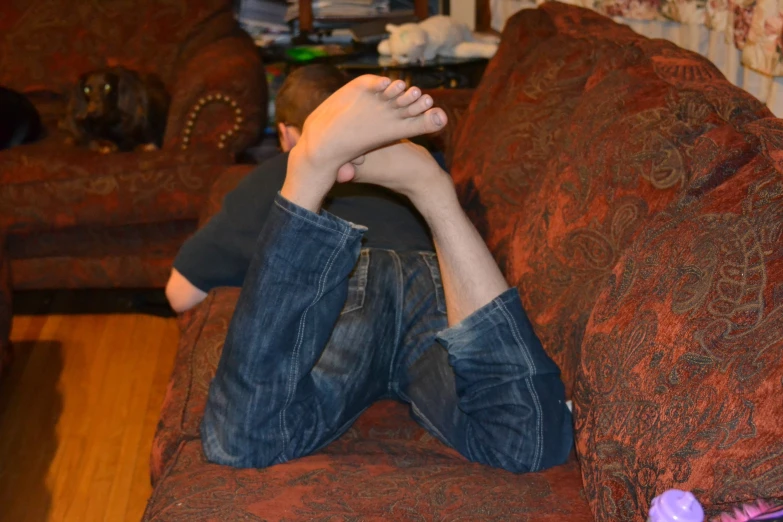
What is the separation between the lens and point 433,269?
4.90ft

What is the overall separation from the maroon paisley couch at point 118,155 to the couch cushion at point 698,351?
152 centimetres

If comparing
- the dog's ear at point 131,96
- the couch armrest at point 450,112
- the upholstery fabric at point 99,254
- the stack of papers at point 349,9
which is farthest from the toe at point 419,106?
the stack of papers at point 349,9

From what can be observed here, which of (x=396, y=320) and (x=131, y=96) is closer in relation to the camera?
(x=396, y=320)

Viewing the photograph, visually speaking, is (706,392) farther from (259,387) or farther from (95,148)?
(95,148)

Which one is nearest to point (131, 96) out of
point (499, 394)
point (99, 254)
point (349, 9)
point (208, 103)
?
point (208, 103)

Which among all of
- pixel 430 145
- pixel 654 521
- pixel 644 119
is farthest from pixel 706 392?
pixel 430 145

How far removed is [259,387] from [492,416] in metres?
0.35

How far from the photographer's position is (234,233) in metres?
1.65

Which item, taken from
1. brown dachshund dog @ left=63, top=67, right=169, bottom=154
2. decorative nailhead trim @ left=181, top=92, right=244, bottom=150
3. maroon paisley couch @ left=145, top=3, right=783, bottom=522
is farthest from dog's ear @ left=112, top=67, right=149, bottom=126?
maroon paisley couch @ left=145, top=3, right=783, bottom=522

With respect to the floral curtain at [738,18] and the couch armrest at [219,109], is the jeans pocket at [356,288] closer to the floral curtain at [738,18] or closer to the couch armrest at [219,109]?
the floral curtain at [738,18]

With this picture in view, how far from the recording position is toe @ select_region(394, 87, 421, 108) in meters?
1.20

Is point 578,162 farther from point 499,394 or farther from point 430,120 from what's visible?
point 499,394

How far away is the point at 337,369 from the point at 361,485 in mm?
231

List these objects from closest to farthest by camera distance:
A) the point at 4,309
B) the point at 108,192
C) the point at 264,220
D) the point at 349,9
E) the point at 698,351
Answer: the point at 698,351
the point at 264,220
the point at 4,309
the point at 108,192
the point at 349,9
